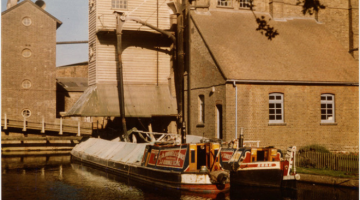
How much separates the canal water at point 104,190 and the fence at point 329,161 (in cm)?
171

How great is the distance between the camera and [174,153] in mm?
17531

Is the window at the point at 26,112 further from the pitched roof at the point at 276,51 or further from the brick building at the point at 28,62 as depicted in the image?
the pitched roof at the point at 276,51

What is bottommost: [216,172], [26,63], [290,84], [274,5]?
[216,172]

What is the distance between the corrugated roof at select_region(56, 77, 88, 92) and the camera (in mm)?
45781

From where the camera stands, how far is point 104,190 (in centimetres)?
1741

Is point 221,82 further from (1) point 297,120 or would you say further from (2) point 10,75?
(2) point 10,75

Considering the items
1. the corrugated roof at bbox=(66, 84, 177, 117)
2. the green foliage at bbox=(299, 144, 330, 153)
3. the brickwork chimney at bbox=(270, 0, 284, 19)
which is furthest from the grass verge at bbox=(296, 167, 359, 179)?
the brickwork chimney at bbox=(270, 0, 284, 19)

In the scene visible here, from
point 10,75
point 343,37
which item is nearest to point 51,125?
point 10,75

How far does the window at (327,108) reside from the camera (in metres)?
25.1

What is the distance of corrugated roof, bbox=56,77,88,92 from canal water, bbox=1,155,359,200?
23422mm

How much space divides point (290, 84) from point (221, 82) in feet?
13.2

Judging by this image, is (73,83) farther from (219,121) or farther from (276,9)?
(219,121)

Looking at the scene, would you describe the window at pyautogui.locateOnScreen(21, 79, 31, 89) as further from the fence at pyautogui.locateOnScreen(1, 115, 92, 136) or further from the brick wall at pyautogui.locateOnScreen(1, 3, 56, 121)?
the fence at pyautogui.locateOnScreen(1, 115, 92, 136)

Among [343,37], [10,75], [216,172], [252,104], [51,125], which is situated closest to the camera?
[216,172]
